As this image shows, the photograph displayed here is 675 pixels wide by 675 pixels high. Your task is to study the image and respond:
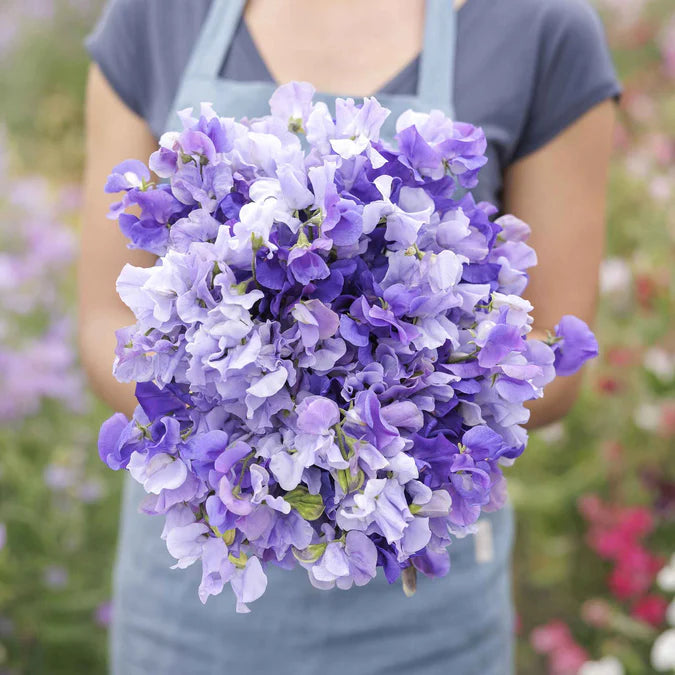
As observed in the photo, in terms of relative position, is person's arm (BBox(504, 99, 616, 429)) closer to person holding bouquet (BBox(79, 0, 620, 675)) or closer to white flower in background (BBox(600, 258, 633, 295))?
person holding bouquet (BBox(79, 0, 620, 675))

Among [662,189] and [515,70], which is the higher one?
[515,70]

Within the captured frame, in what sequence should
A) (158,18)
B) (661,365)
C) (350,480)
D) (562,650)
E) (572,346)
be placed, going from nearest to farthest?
(350,480) < (572,346) < (158,18) < (562,650) < (661,365)

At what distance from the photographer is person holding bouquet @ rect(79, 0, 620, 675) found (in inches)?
37.7

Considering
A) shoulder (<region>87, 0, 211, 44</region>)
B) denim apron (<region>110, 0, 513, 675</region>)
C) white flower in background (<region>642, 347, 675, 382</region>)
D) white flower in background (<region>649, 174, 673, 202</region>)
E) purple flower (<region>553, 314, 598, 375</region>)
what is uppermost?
shoulder (<region>87, 0, 211, 44</region>)

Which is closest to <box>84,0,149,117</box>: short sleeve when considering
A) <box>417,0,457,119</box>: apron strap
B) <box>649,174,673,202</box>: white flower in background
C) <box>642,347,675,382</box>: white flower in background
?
<box>417,0,457,119</box>: apron strap

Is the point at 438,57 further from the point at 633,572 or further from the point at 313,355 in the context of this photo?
the point at 633,572

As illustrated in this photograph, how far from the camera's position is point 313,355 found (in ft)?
1.86

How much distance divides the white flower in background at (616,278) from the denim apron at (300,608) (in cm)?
109

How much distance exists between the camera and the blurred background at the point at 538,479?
166cm

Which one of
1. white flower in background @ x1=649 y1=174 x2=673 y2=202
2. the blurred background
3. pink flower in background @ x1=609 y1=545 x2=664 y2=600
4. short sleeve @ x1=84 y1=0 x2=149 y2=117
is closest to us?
short sleeve @ x1=84 y1=0 x2=149 y2=117

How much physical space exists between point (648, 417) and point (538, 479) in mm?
317

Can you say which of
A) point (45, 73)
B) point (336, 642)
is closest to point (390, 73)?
point (336, 642)

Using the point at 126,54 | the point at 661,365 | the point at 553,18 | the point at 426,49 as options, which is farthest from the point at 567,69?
the point at 661,365

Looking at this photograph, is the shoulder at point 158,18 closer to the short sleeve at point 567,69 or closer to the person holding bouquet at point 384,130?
the person holding bouquet at point 384,130
